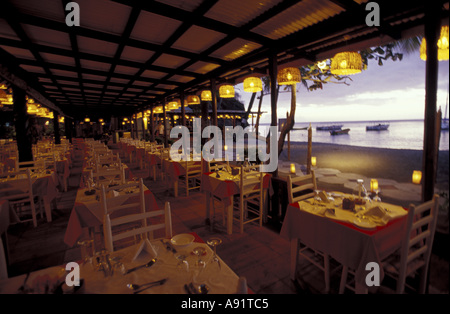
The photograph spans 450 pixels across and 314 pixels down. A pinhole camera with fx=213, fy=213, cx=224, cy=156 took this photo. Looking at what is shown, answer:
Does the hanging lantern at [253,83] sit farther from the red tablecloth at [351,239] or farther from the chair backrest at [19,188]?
the chair backrest at [19,188]

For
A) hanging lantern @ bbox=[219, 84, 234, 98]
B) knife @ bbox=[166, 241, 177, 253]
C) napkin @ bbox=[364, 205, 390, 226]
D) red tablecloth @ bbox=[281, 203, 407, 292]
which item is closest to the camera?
knife @ bbox=[166, 241, 177, 253]

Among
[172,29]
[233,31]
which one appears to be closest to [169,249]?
[233,31]

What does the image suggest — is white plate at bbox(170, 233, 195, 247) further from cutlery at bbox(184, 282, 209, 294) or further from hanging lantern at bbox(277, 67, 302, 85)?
hanging lantern at bbox(277, 67, 302, 85)

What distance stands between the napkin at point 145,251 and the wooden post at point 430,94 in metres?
2.76

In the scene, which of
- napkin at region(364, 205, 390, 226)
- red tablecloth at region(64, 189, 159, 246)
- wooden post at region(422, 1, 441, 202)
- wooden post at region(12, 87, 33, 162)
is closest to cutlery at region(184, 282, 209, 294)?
napkin at region(364, 205, 390, 226)

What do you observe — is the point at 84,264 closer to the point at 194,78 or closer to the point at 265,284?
the point at 265,284

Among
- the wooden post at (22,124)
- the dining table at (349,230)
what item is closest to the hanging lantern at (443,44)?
the dining table at (349,230)

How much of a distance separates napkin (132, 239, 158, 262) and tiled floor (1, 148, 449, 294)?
136 centimetres

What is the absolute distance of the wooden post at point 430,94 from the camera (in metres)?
2.05

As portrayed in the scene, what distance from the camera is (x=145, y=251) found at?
158 centimetres

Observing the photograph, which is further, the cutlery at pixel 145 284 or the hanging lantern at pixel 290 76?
the hanging lantern at pixel 290 76

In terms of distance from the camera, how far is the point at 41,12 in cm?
304

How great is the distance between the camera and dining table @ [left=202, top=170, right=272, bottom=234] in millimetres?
3576

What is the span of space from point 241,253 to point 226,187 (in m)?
1.03
